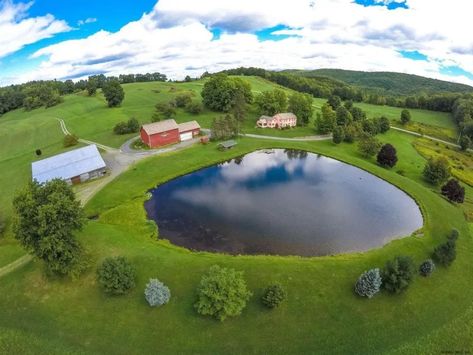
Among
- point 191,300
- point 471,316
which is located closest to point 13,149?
point 191,300

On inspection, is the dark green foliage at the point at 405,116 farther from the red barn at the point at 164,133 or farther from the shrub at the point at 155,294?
the shrub at the point at 155,294

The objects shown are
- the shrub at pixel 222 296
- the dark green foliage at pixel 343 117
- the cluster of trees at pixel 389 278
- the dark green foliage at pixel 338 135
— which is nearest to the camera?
the shrub at pixel 222 296

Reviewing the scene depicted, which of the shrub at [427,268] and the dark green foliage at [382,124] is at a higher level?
the dark green foliage at [382,124]

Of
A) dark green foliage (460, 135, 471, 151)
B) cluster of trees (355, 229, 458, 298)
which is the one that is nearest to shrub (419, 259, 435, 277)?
cluster of trees (355, 229, 458, 298)

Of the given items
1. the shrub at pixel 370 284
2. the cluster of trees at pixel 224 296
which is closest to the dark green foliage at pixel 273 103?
the shrub at pixel 370 284

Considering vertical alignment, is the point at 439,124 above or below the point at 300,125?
below

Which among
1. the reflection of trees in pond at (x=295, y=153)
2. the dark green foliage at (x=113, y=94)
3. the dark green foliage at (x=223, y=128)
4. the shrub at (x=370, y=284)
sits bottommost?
the shrub at (x=370, y=284)

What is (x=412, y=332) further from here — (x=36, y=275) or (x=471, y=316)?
(x=36, y=275)
